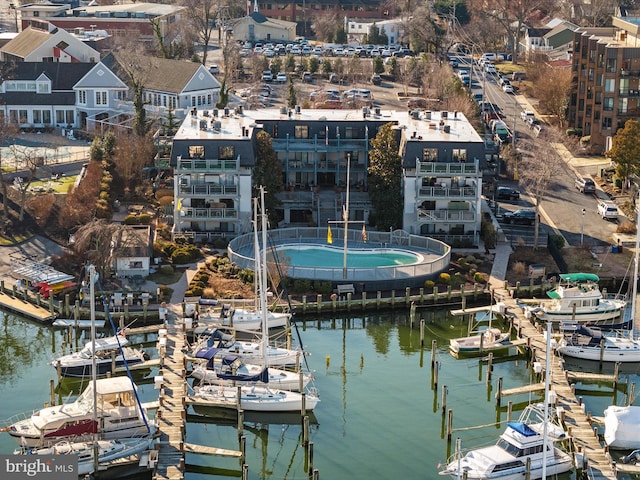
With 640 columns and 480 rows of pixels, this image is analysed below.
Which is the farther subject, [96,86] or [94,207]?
[96,86]

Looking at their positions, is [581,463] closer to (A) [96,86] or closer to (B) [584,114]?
(B) [584,114]

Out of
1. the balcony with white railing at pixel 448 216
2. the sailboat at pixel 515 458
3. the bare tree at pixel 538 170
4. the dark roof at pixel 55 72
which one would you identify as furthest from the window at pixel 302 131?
the sailboat at pixel 515 458

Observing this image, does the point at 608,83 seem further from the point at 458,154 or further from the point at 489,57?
the point at 489,57

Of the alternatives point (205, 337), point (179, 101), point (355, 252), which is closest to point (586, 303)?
point (355, 252)

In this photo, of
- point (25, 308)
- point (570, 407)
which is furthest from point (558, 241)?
point (25, 308)

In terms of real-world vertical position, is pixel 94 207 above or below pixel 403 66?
below

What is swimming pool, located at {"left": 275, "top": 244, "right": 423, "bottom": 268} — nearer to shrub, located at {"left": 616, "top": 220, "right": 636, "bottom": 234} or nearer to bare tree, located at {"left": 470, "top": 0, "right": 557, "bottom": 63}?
shrub, located at {"left": 616, "top": 220, "right": 636, "bottom": 234}
